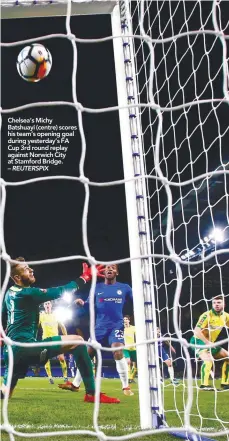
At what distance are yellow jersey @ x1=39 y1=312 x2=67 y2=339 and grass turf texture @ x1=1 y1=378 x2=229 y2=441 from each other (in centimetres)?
38

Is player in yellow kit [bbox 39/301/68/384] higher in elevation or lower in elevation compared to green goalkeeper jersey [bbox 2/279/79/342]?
lower

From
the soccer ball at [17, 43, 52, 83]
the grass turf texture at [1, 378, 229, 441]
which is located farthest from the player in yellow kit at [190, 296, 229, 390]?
the soccer ball at [17, 43, 52, 83]

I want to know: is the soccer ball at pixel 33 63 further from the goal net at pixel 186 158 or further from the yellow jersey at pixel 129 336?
the yellow jersey at pixel 129 336

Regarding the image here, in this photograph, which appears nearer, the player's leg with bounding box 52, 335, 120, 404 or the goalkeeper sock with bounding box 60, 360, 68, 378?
the player's leg with bounding box 52, 335, 120, 404

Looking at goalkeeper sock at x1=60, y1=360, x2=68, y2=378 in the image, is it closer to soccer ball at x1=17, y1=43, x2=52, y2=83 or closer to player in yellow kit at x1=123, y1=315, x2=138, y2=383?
player in yellow kit at x1=123, y1=315, x2=138, y2=383

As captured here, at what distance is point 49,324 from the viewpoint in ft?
12.0

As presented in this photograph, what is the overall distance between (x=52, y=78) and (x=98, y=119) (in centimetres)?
46

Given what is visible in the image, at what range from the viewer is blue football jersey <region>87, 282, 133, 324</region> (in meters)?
3.30

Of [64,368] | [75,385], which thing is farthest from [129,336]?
[64,368]

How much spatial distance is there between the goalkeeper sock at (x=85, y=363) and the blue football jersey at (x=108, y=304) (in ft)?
1.45

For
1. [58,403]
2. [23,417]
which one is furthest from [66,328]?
[23,417]

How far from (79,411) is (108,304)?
888 millimetres

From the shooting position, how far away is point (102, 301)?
10.9 ft

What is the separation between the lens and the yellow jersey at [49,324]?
3.62m
